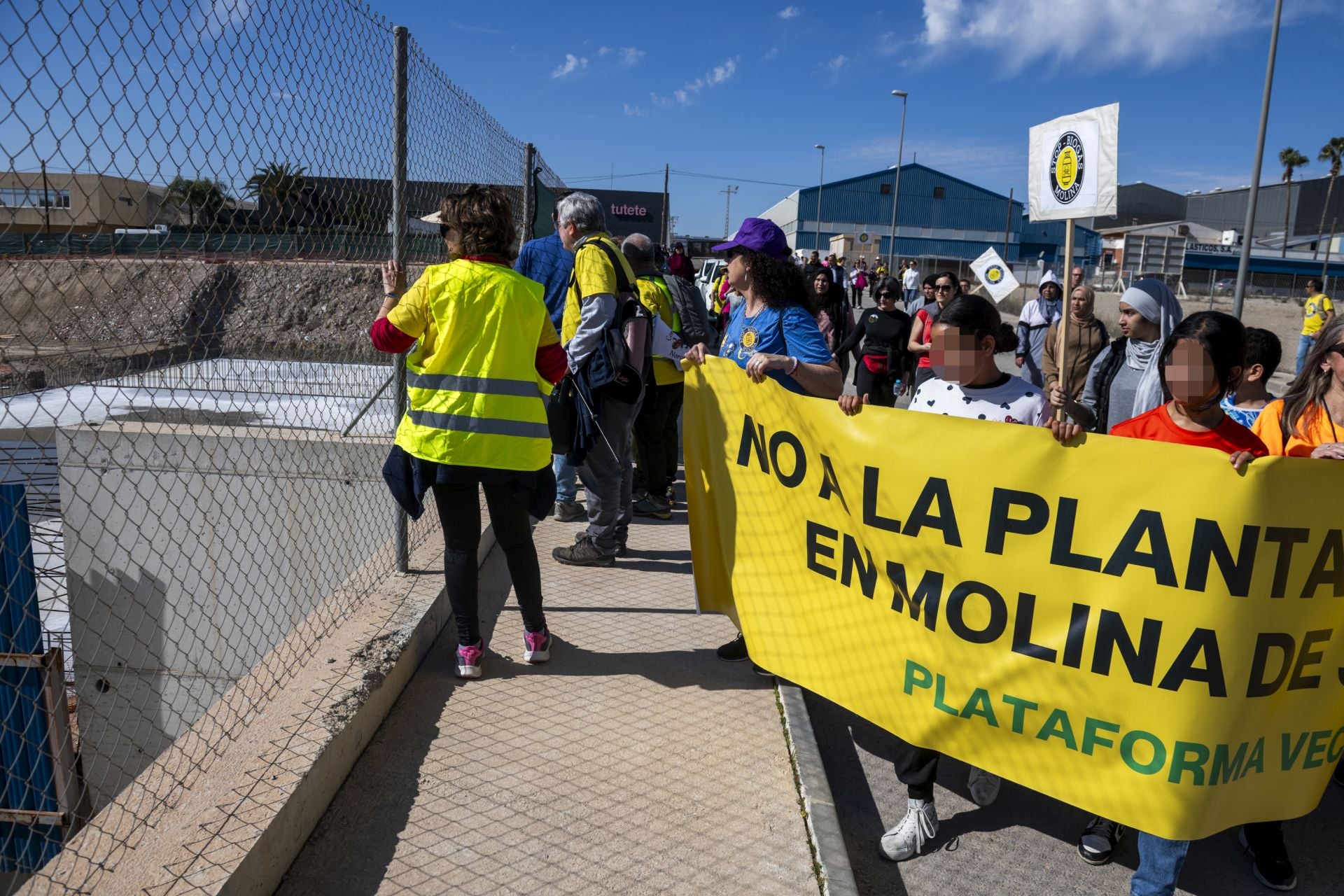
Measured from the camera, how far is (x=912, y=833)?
3043 millimetres

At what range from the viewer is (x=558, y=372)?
3.76 meters

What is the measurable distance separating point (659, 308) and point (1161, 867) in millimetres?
4586

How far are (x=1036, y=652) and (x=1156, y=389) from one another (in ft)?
8.33

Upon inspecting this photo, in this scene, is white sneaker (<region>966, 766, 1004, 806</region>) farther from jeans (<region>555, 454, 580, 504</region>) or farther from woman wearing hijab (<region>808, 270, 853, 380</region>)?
woman wearing hijab (<region>808, 270, 853, 380</region>)

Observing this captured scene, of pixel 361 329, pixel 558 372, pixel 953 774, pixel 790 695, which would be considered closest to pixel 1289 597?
pixel 953 774

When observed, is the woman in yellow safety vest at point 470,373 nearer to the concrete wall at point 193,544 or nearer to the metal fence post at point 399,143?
the metal fence post at point 399,143

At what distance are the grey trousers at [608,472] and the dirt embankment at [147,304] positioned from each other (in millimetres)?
1402

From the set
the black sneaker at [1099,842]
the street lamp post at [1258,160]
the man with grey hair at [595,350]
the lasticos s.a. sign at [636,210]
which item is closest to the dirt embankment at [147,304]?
the man with grey hair at [595,350]

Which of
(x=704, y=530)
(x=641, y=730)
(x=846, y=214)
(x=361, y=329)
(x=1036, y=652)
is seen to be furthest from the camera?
(x=846, y=214)

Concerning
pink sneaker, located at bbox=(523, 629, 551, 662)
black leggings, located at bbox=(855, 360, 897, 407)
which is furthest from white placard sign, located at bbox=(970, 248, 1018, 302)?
pink sneaker, located at bbox=(523, 629, 551, 662)

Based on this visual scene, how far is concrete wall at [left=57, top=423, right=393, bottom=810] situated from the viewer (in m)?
7.46

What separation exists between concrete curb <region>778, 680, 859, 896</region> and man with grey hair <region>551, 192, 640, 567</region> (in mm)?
1717

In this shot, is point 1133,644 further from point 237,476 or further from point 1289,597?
point 237,476

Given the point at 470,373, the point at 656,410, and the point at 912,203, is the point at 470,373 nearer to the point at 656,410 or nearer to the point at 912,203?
the point at 656,410
